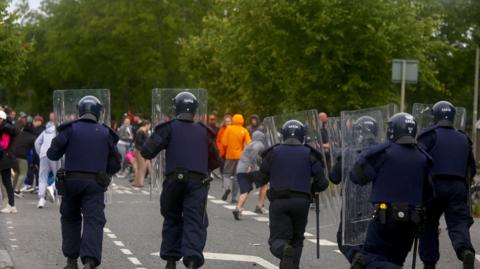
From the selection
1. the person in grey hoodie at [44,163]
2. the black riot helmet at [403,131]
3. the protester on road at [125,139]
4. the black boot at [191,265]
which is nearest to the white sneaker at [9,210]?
the person in grey hoodie at [44,163]

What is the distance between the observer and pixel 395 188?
11.0m

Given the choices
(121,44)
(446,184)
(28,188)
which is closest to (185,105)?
(446,184)

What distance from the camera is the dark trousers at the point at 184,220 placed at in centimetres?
1305

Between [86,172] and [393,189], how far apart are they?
3.56 m

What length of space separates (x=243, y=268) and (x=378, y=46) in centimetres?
2500

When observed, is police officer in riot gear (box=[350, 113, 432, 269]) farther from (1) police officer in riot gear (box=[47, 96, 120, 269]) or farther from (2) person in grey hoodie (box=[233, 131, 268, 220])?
(2) person in grey hoodie (box=[233, 131, 268, 220])

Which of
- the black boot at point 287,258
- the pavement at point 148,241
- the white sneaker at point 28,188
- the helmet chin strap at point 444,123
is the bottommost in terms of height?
the white sneaker at point 28,188

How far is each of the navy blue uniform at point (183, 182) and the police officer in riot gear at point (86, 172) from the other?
47cm

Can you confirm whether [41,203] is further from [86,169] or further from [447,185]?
[447,185]

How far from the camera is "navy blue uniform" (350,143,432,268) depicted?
35.4ft

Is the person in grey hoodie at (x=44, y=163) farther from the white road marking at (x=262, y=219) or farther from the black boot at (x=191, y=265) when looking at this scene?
the black boot at (x=191, y=265)

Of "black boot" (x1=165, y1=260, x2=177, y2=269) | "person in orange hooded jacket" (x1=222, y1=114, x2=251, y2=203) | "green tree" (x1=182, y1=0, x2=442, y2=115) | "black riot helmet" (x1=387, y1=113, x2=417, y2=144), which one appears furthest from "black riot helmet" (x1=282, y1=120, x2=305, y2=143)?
"green tree" (x1=182, y1=0, x2=442, y2=115)

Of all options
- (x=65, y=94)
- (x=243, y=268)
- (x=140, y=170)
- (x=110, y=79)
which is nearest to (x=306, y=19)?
(x=140, y=170)

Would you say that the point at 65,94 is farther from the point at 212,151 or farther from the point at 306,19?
the point at 306,19
